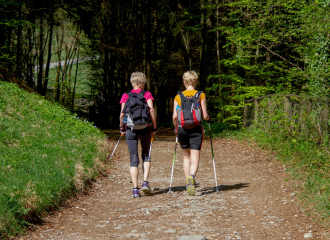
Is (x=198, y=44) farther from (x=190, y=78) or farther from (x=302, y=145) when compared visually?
(x=190, y=78)

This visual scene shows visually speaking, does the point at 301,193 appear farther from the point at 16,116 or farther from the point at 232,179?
the point at 16,116

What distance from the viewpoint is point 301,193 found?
20.1 feet

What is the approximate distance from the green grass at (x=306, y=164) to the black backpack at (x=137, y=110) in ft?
9.29

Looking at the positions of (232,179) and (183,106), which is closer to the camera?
(183,106)

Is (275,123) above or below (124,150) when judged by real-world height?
above

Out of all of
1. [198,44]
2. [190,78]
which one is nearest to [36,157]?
[190,78]

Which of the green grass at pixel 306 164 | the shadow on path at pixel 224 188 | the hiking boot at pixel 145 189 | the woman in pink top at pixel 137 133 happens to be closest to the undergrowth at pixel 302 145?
the green grass at pixel 306 164

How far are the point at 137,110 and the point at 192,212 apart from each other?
193cm

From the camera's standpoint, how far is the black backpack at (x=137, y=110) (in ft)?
20.7

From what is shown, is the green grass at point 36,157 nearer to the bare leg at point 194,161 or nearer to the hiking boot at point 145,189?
the hiking boot at point 145,189

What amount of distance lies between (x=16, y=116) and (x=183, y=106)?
547cm

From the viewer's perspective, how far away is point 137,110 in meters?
6.30

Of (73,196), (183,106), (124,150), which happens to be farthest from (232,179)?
(124,150)

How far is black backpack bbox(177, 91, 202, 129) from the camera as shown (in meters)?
6.22
